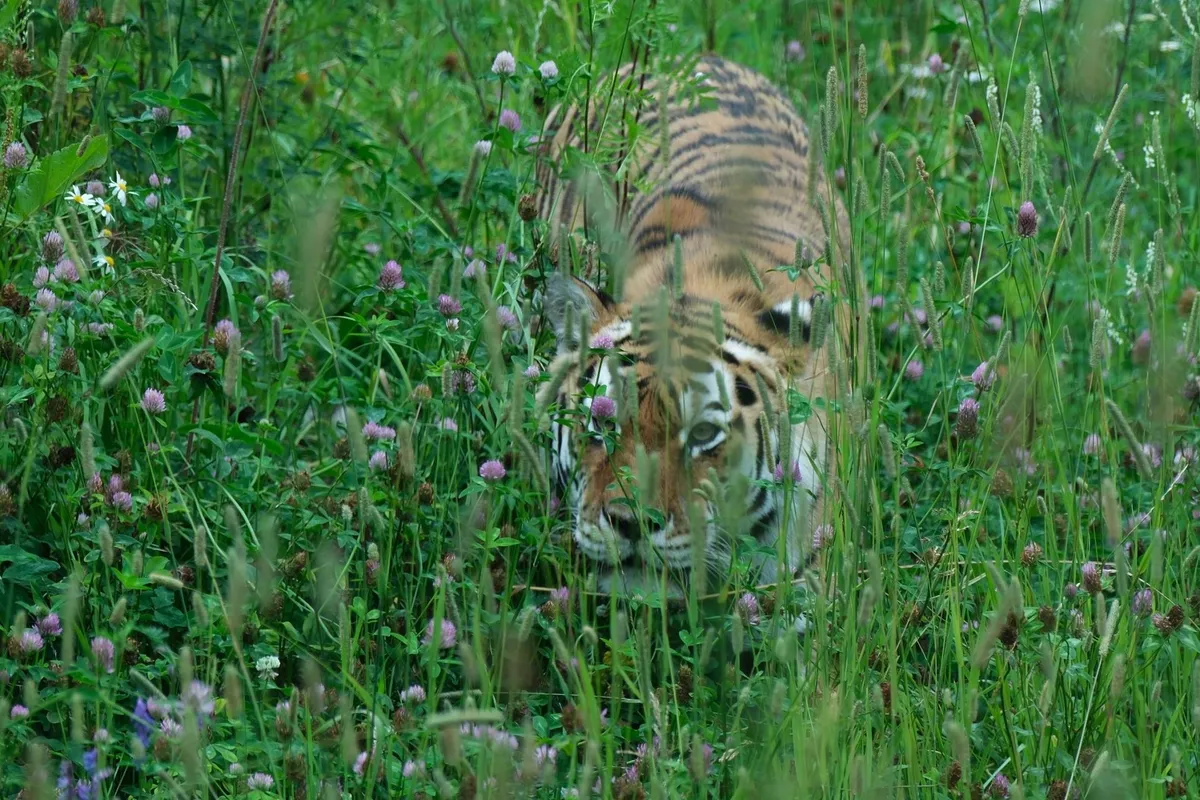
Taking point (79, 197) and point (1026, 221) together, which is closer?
point (1026, 221)

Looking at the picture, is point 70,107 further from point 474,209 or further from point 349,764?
point 349,764

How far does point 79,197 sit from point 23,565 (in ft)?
3.18

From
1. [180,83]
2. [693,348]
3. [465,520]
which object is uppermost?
[180,83]

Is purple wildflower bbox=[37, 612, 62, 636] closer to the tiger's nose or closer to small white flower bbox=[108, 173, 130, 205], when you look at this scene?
small white flower bbox=[108, 173, 130, 205]

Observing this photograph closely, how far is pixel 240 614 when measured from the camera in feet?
5.85

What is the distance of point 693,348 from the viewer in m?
3.54

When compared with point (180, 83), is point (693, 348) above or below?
below

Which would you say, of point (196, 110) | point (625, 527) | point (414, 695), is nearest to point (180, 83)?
point (196, 110)

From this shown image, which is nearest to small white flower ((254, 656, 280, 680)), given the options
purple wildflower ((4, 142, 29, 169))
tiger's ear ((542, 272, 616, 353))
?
tiger's ear ((542, 272, 616, 353))

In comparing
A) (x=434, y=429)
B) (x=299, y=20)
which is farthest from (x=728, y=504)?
(x=299, y=20)

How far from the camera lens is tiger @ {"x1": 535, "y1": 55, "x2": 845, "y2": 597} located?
218 centimetres

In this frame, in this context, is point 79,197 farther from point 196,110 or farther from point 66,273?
point 66,273

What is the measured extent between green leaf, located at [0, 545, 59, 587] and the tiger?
1021 millimetres

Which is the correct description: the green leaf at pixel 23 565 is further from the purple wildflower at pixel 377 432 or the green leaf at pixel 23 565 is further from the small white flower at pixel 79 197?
the small white flower at pixel 79 197
